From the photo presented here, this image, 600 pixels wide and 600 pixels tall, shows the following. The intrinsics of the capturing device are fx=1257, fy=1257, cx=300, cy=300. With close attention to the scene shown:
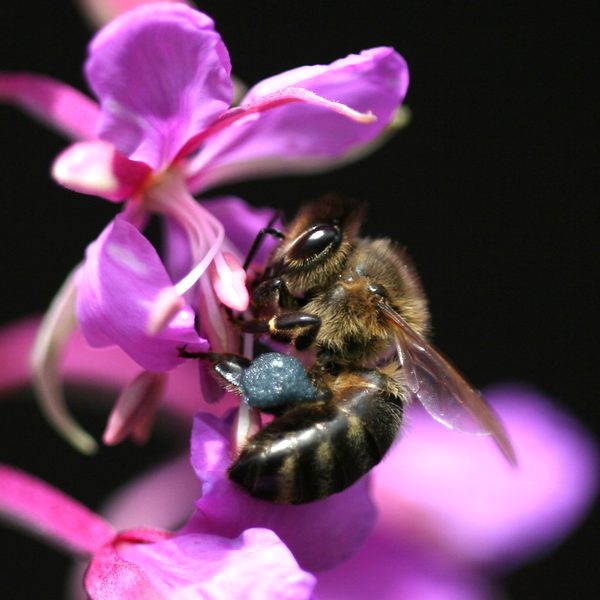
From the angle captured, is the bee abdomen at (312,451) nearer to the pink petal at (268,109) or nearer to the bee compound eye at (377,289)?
the bee compound eye at (377,289)

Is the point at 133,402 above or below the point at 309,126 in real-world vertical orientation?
below

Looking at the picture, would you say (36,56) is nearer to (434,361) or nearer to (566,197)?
(566,197)

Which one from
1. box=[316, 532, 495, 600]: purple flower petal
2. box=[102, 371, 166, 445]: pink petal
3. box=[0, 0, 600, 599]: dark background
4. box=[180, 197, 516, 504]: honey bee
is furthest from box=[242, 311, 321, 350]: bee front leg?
box=[0, 0, 600, 599]: dark background

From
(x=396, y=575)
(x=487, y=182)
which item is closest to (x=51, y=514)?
(x=396, y=575)

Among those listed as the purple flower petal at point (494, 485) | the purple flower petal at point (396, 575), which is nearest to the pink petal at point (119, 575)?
the purple flower petal at point (396, 575)

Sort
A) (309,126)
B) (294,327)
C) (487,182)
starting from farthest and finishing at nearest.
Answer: (487,182) → (309,126) → (294,327)

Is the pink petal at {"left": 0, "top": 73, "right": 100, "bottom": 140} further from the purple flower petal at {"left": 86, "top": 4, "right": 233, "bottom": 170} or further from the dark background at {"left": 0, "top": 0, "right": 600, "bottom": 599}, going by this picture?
the dark background at {"left": 0, "top": 0, "right": 600, "bottom": 599}

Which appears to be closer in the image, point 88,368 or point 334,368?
point 334,368

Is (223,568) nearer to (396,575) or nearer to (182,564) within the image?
(182,564)
